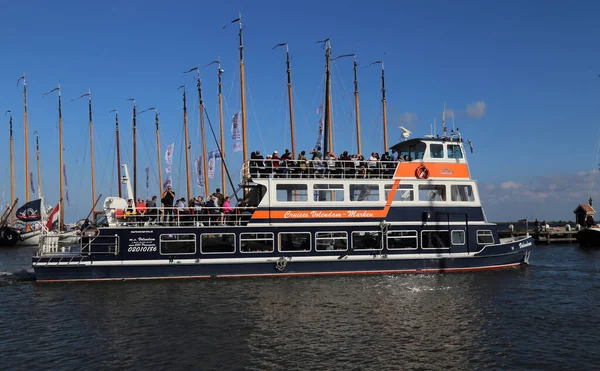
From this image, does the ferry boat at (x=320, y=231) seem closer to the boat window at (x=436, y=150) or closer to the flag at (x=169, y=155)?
the boat window at (x=436, y=150)

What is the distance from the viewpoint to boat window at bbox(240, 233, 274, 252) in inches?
999

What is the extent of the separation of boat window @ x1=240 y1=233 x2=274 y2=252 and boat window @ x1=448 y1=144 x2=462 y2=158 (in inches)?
432

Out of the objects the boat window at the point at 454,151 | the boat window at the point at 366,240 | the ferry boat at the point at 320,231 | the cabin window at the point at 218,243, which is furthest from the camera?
the boat window at the point at 454,151

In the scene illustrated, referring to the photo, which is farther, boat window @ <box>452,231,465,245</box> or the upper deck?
boat window @ <box>452,231,465,245</box>

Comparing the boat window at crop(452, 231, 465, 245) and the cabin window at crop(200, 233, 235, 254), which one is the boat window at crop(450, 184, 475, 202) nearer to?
the boat window at crop(452, 231, 465, 245)

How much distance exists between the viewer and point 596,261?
117 feet

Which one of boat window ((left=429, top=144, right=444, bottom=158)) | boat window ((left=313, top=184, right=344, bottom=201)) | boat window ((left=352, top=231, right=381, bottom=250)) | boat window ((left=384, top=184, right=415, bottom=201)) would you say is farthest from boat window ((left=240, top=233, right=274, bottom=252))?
boat window ((left=429, top=144, right=444, bottom=158))

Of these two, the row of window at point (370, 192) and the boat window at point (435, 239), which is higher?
the row of window at point (370, 192)

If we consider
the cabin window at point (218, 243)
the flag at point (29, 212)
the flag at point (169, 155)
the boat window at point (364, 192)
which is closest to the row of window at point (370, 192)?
the boat window at point (364, 192)

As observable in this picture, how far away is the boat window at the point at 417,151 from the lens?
2783cm

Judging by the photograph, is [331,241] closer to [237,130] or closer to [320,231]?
[320,231]

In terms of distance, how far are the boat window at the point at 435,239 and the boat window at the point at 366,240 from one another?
95.7 inches

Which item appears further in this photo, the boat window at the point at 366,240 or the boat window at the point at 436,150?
the boat window at the point at 436,150

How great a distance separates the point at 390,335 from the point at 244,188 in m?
14.9
